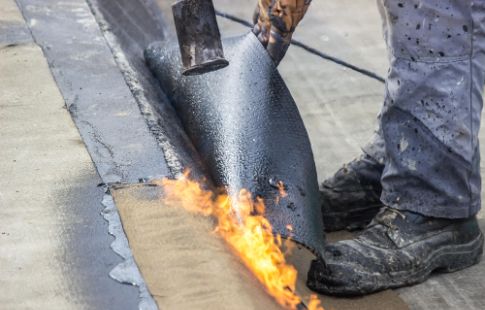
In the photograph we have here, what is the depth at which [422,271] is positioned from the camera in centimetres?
248

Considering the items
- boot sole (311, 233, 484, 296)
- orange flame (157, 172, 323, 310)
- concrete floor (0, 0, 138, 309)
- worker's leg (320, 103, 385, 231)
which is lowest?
boot sole (311, 233, 484, 296)

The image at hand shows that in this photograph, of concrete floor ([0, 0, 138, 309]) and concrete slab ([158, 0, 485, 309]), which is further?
concrete slab ([158, 0, 485, 309])

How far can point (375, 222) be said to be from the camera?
258cm

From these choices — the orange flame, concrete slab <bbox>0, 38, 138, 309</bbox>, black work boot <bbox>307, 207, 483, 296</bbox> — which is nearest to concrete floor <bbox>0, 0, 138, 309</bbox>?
concrete slab <bbox>0, 38, 138, 309</bbox>

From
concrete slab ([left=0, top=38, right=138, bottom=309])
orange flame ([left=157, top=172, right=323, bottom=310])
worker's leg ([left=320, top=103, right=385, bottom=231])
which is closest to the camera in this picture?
concrete slab ([left=0, top=38, right=138, bottom=309])

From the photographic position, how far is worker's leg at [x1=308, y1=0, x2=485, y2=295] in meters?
2.35

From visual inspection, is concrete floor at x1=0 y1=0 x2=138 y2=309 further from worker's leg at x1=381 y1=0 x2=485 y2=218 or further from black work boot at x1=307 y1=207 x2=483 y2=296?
worker's leg at x1=381 y1=0 x2=485 y2=218

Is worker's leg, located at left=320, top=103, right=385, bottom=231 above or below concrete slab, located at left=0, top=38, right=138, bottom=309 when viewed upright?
below

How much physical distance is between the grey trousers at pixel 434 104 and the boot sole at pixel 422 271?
12 cm

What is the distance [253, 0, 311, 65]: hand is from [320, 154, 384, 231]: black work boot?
0.45 meters

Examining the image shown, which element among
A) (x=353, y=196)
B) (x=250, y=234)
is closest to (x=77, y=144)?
(x=250, y=234)

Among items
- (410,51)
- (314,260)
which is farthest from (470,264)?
(410,51)

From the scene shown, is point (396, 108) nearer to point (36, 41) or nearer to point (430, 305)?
point (430, 305)

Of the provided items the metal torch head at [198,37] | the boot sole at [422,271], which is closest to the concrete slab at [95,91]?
the metal torch head at [198,37]
